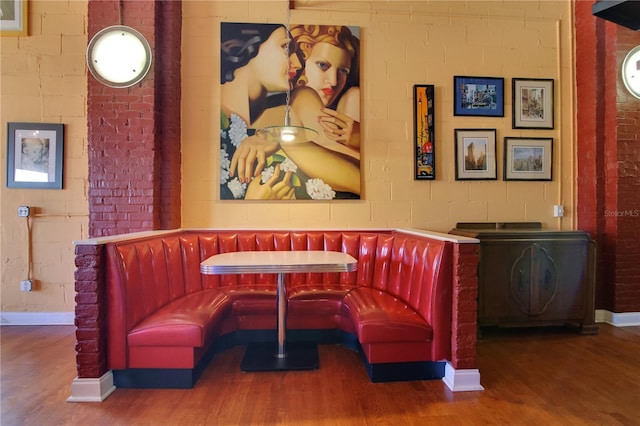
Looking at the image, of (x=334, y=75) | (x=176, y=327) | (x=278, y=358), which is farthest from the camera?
(x=334, y=75)

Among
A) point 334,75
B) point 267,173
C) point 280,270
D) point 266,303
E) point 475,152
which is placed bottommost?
point 266,303

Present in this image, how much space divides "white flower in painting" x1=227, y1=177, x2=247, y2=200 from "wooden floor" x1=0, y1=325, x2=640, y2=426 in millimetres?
→ 1709

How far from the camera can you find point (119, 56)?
3.45 m

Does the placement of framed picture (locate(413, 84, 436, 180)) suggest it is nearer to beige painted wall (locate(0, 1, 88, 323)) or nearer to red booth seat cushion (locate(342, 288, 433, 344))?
red booth seat cushion (locate(342, 288, 433, 344))

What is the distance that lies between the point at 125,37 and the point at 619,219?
578 centimetres

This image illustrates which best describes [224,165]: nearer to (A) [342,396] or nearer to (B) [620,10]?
(A) [342,396]

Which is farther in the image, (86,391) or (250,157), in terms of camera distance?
(250,157)

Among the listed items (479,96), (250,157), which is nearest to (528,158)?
(479,96)

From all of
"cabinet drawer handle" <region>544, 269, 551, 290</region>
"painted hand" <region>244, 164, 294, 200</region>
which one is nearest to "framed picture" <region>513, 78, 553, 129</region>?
"cabinet drawer handle" <region>544, 269, 551, 290</region>

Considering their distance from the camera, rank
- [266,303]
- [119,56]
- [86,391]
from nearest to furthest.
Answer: [86,391] → [266,303] → [119,56]

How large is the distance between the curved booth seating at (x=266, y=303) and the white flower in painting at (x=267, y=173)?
637mm

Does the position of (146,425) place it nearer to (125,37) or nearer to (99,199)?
(99,199)

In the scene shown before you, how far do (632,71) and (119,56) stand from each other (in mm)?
5657

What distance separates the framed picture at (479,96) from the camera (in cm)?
402
